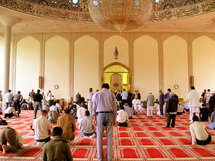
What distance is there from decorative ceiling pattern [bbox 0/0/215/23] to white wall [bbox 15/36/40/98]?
283 cm

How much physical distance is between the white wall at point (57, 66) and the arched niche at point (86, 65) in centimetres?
58

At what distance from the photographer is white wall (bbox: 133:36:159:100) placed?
456 inches

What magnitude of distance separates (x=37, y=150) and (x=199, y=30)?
1100cm

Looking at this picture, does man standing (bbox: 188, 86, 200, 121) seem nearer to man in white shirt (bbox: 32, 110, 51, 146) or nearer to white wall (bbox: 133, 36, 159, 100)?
man in white shirt (bbox: 32, 110, 51, 146)

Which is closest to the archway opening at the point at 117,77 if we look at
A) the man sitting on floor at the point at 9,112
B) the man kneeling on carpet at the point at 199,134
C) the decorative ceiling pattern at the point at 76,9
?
the decorative ceiling pattern at the point at 76,9

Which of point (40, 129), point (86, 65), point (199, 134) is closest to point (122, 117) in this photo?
point (199, 134)

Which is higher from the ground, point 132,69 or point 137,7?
point 137,7

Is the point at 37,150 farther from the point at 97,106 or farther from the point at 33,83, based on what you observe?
the point at 33,83

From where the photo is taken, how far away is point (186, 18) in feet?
30.9

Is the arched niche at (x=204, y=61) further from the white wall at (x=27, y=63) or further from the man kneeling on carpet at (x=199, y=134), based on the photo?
the white wall at (x=27, y=63)

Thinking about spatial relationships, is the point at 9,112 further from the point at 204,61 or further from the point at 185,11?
the point at 204,61

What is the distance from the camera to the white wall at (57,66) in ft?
37.9

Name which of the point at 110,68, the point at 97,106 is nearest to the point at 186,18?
the point at 110,68

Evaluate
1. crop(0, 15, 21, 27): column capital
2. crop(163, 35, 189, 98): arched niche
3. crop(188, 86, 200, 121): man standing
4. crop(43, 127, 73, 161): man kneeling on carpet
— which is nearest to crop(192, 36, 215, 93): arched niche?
crop(163, 35, 189, 98): arched niche
